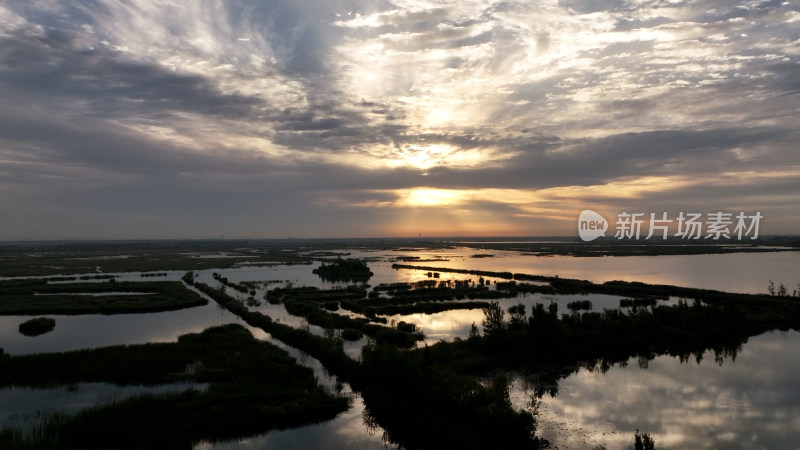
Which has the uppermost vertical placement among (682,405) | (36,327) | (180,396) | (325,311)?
(325,311)

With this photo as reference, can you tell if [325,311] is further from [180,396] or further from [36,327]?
[36,327]

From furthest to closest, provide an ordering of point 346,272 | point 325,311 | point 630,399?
point 346,272
point 325,311
point 630,399

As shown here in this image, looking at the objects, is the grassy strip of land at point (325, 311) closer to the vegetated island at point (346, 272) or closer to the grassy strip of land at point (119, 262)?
the vegetated island at point (346, 272)

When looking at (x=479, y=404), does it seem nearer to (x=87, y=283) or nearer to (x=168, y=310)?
(x=168, y=310)

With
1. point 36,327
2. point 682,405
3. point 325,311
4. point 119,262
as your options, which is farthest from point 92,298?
point 119,262

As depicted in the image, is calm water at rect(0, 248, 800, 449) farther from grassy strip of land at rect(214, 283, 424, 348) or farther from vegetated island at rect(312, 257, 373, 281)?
vegetated island at rect(312, 257, 373, 281)

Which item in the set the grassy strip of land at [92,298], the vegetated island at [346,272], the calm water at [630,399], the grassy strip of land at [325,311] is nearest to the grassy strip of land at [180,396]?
the calm water at [630,399]

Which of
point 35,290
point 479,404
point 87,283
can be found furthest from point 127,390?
point 87,283
